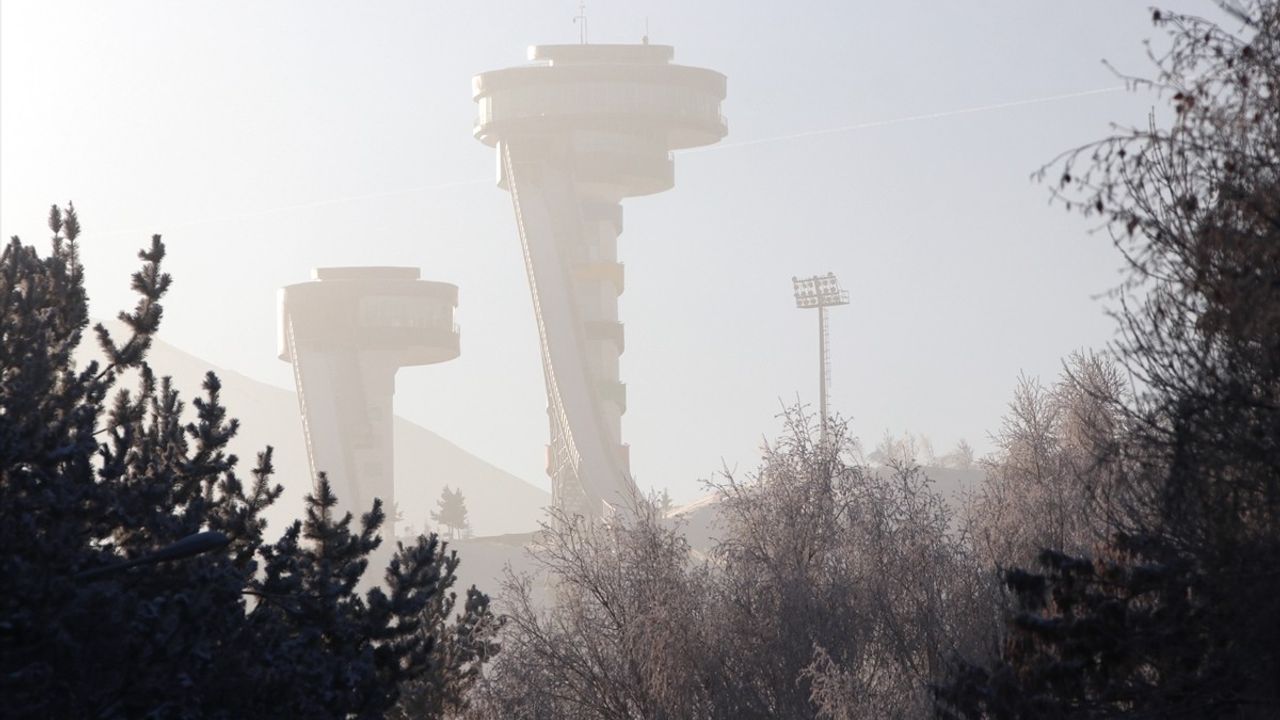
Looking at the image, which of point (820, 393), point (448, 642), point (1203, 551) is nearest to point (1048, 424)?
point (448, 642)

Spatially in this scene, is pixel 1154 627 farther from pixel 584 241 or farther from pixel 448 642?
pixel 584 241

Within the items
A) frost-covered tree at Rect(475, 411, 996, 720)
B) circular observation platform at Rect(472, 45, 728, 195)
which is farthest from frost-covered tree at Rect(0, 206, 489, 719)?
circular observation platform at Rect(472, 45, 728, 195)

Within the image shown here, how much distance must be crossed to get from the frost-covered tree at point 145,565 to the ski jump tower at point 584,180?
106770mm

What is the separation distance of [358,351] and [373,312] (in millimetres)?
3844

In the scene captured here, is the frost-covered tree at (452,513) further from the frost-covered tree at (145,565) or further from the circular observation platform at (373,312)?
the frost-covered tree at (145,565)

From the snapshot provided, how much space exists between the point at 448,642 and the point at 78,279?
1023cm

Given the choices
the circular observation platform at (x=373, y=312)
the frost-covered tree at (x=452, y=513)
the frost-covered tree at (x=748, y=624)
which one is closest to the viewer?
the frost-covered tree at (x=748, y=624)

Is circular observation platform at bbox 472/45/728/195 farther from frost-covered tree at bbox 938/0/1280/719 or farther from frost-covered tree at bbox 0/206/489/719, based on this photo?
frost-covered tree at bbox 938/0/1280/719

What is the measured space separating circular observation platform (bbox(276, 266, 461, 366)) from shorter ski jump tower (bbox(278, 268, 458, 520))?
0.29ft

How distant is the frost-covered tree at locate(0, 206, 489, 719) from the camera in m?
16.9

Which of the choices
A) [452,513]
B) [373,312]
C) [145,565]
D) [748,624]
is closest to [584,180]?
[373,312]

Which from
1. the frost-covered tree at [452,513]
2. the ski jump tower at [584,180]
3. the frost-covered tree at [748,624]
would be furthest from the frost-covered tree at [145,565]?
the frost-covered tree at [452,513]

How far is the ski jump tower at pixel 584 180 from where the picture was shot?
135375 millimetres

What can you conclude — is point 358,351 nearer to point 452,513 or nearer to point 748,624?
point 452,513
